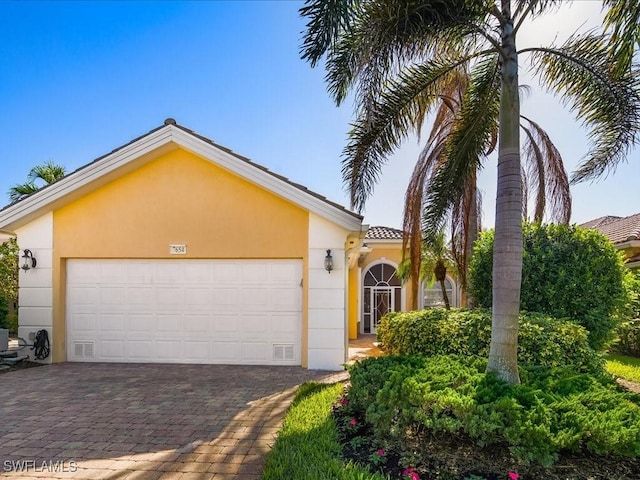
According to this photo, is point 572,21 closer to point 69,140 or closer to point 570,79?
point 570,79

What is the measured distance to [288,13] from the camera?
7.36 m

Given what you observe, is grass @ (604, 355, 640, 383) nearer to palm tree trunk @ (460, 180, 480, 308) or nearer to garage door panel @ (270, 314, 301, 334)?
palm tree trunk @ (460, 180, 480, 308)

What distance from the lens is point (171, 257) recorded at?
32.3ft

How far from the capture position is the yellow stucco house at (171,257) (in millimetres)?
9469

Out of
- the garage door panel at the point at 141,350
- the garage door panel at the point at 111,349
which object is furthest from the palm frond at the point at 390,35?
the garage door panel at the point at 111,349

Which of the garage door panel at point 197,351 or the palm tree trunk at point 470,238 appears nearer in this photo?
the palm tree trunk at point 470,238

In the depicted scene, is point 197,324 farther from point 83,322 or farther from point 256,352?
point 83,322

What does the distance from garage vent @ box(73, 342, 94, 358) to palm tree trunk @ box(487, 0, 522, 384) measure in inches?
383

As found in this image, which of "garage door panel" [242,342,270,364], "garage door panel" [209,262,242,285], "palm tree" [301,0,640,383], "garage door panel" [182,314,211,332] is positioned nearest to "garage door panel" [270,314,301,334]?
"garage door panel" [242,342,270,364]

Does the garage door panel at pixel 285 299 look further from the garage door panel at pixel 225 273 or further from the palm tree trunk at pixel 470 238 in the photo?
the palm tree trunk at pixel 470 238

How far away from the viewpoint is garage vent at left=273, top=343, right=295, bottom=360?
9.55 m

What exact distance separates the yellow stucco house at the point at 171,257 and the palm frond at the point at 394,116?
2459 mm

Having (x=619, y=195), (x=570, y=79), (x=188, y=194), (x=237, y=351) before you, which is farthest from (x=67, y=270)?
(x=619, y=195)

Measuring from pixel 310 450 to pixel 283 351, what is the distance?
546 cm
